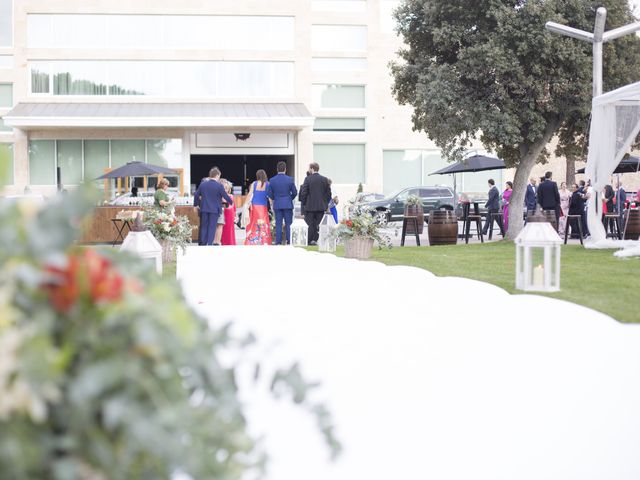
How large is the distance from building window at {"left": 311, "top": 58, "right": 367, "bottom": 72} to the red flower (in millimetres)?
41797

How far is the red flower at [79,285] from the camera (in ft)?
4.73

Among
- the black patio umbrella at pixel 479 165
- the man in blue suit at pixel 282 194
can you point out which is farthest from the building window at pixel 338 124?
the man in blue suit at pixel 282 194

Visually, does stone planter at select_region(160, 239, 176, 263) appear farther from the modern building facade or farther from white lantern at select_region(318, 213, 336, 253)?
the modern building facade

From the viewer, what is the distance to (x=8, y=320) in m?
1.38

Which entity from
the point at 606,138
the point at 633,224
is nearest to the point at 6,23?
the point at 633,224

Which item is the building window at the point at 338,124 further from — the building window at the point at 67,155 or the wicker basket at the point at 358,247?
the wicker basket at the point at 358,247

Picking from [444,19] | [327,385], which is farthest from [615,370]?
[444,19]

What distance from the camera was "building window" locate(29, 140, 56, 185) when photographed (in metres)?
40.3

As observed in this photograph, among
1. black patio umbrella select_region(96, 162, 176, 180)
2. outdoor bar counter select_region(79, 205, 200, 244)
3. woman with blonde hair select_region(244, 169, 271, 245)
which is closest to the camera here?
woman with blonde hair select_region(244, 169, 271, 245)

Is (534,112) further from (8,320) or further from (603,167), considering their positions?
(8,320)

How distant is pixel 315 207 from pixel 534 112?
5.95m

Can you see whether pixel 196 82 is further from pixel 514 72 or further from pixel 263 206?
pixel 514 72

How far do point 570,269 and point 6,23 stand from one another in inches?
1408

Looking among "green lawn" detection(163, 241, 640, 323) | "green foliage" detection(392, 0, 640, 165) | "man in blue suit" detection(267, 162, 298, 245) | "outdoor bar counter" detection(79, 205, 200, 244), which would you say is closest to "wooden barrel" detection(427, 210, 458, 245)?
"green lawn" detection(163, 241, 640, 323)
